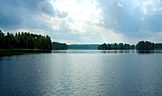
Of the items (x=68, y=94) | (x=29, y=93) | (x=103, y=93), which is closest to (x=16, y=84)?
(x=29, y=93)

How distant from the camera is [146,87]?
165ft

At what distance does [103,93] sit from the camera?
44.8 metres

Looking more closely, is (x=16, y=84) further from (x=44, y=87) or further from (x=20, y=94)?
(x=20, y=94)

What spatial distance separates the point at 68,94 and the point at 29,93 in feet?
Result: 19.4

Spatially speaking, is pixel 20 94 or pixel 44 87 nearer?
pixel 20 94

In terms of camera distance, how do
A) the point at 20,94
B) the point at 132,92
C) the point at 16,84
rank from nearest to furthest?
the point at 20,94 < the point at 132,92 < the point at 16,84

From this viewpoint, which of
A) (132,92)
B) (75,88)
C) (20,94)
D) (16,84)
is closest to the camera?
(20,94)

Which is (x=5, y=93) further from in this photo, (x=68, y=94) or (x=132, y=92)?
(x=132, y=92)

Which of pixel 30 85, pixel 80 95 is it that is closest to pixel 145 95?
pixel 80 95

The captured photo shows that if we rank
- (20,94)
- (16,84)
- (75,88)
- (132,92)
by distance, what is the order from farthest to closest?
1. (16,84)
2. (75,88)
3. (132,92)
4. (20,94)

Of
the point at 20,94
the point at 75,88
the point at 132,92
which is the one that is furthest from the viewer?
the point at 75,88

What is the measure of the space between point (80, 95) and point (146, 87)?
526 inches

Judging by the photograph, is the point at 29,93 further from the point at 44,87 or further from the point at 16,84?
the point at 16,84

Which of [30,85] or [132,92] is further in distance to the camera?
[30,85]
